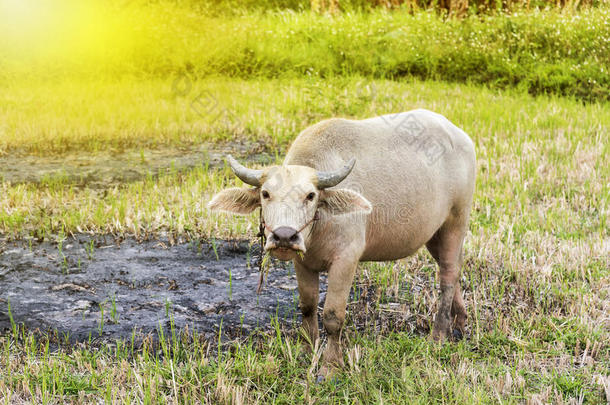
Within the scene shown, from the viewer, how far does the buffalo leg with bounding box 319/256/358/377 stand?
348 cm

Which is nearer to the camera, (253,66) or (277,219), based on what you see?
(277,219)

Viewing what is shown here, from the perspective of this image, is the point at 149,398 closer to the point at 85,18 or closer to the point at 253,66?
the point at 253,66

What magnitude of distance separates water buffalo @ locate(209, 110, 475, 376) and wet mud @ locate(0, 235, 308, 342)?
75 cm

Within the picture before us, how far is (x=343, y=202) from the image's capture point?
10.8 feet

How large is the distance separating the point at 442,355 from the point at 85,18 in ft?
45.8

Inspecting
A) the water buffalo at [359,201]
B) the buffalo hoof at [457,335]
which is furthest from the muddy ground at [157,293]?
the water buffalo at [359,201]

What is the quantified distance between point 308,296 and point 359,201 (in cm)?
74

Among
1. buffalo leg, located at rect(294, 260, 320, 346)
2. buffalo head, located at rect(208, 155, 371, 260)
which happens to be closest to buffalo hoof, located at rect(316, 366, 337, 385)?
buffalo leg, located at rect(294, 260, 320, 346)

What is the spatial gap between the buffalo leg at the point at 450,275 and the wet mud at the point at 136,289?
932 mm

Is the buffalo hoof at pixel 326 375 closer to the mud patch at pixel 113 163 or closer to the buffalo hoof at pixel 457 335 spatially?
the buffalo hoof at pixel 457 335

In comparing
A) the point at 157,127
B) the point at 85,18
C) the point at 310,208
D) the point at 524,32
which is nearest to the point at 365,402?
the point at 310,208

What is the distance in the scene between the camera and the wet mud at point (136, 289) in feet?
13.6

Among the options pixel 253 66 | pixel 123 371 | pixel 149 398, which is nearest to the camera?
pixel 149 398

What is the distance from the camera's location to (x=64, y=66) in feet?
44.7
